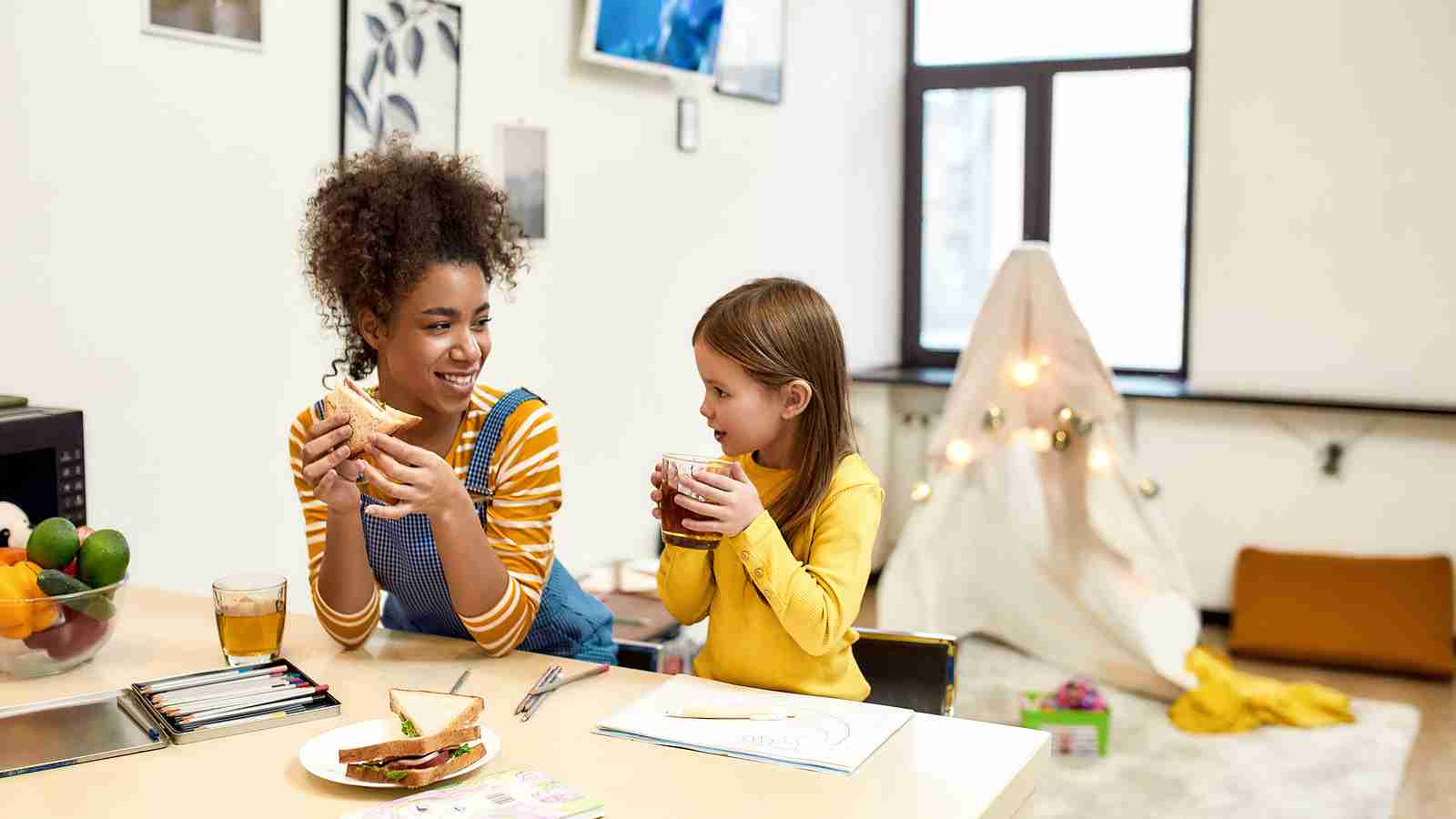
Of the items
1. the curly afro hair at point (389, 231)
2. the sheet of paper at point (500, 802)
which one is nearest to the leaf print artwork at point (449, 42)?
the curly afro hair at point (389, 231)

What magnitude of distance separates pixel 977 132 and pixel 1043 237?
46cm

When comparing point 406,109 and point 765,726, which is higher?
point 406,109

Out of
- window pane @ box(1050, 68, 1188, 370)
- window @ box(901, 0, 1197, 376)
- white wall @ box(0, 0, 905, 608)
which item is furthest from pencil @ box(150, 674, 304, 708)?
window pane @ box(1050, 68, 1188, 370)

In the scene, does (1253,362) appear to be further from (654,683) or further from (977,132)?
(654,683)

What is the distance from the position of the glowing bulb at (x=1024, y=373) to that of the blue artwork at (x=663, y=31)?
3.91 feet

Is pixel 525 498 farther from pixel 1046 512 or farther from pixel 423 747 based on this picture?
pixel 1046 512

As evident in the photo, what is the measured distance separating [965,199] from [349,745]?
4227 millimetres

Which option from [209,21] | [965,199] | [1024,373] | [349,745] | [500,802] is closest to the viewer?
[500,802]

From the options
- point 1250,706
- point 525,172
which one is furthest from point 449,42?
point 1250,706

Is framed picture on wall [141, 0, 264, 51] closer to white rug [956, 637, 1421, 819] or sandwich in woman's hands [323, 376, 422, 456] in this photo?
sandwich in woman's hands [323, 376, 422, 456]

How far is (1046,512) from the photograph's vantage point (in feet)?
13.0

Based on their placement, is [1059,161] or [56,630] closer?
[56,630]

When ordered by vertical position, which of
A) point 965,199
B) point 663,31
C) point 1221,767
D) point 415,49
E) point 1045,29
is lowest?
point 1221,767

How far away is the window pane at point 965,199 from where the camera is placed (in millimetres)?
5086
